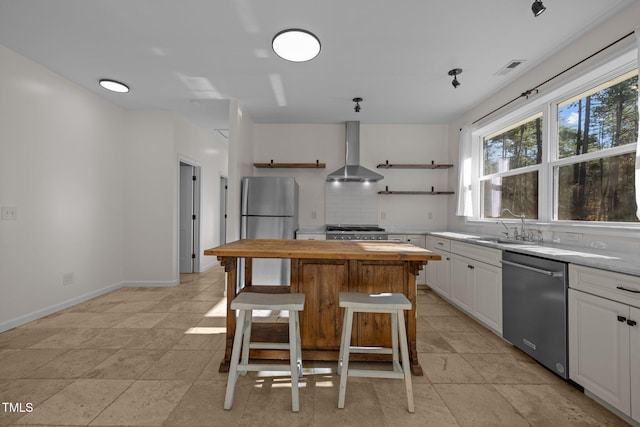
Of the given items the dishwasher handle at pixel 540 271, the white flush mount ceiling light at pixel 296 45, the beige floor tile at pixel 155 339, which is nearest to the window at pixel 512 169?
the dishwasher handle at pixel 540 271

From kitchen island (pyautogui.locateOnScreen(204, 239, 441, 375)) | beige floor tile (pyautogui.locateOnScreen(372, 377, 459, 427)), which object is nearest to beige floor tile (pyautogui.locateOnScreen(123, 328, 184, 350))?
kitchen island (pyautogui.locateOnScreen(204, 239, 441, 375))

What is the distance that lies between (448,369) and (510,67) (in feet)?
10.1

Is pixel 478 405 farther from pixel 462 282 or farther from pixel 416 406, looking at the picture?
pixel 462 282

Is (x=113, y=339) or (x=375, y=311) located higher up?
(x=375, y=311)

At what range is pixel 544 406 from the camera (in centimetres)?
173

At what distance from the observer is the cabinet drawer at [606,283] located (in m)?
1.50

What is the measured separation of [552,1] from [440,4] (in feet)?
2.67

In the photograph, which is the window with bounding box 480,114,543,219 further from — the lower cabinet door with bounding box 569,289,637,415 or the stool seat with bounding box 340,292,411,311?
the stool seat with bounding box 340,292,411,311

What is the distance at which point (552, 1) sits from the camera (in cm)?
208

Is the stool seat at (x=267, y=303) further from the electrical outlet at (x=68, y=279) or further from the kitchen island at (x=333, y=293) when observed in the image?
the electrical outlet at (x=68, y=279)

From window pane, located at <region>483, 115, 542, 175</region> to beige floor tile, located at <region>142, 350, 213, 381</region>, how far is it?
3.87m

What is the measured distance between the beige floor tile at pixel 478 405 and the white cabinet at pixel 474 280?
36.6 inches

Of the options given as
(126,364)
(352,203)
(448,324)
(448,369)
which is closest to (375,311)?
(448,369)

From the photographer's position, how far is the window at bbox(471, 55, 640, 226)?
89.7 inches
